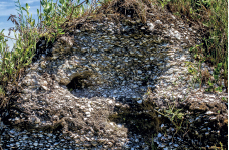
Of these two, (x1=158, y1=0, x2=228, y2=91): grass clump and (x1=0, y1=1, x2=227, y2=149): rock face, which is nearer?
(x1=0, y1=1, x2=227, y2=149): rock face

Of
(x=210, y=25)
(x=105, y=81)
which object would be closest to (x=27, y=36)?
(x=105, y=81)

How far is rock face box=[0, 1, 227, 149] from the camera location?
2779mm

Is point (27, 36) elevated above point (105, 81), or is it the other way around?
point (27, 36)

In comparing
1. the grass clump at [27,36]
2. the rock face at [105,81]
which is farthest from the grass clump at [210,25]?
the grass clump at [27,36]

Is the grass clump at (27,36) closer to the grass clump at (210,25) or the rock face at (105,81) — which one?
the rock face at (105,81)

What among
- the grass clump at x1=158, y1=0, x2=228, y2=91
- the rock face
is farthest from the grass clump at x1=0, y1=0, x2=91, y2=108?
the grass clump at x1=158, y1=0, x2=228, y2=91

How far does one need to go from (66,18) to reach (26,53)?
1135mm

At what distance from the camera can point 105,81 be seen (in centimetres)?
337

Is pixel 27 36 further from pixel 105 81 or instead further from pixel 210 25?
pixel 210 25

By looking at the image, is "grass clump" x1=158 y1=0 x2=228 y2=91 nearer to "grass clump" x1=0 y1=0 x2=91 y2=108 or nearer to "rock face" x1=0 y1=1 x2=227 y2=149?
"rock face" x1=0 y1=1 x2=227 y2=149

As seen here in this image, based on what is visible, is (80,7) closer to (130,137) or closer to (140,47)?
(140,47)

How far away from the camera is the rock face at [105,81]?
2.78 m

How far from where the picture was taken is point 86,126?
2.83 meters

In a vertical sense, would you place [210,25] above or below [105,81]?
above
